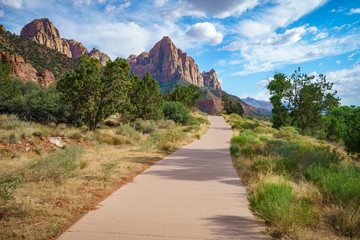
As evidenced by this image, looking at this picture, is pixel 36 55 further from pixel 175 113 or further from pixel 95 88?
pixel 95 88

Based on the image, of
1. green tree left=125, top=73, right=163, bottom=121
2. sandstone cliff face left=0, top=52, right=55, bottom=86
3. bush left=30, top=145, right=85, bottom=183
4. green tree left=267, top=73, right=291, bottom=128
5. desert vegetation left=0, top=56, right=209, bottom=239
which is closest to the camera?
desert vegetation left=0, top=56, right=209, bottom=239

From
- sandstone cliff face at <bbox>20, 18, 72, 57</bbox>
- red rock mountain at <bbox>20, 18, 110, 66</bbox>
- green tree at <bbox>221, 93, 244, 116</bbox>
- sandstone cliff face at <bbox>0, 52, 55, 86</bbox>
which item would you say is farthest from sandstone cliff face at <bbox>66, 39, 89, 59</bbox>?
green tree at <bbox>221, 93, 244, 116</bbox>

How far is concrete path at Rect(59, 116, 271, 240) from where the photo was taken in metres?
3.13

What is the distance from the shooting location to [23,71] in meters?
56.8

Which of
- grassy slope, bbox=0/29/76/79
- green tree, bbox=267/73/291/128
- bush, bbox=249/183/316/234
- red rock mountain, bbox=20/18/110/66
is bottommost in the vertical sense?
bush, bbox=249/183/316/234

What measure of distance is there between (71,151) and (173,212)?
5.19m

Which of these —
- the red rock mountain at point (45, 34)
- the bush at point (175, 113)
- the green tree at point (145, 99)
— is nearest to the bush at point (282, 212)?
the green tree at point (145, 99)

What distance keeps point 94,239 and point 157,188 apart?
108 inches

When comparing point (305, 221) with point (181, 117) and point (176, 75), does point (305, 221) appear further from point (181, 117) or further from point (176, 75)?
point (176, 75)

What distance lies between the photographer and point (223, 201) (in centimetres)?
469

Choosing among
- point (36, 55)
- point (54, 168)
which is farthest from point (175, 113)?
point (36, 55)

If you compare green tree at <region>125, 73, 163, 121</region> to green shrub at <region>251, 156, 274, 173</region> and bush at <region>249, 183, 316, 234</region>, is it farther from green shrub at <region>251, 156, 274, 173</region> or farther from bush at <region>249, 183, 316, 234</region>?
bush at <region>249, 183, 316, 234</region>

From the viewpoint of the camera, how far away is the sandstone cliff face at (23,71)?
53.8 m

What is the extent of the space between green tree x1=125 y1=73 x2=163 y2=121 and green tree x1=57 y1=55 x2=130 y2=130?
5.62 meters
